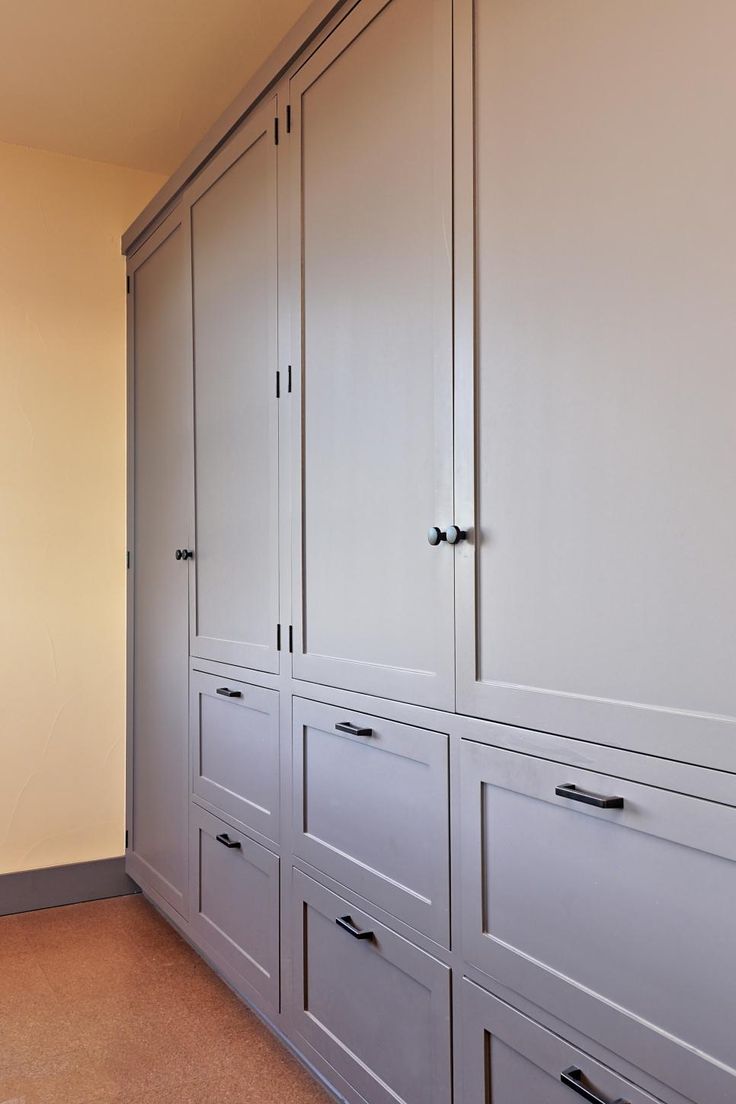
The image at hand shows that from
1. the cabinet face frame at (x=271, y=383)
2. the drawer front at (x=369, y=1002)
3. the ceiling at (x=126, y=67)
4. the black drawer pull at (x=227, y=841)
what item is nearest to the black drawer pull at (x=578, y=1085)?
the drawer front at (x=369, y=1002)

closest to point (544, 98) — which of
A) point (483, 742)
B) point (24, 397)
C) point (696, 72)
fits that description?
point (696, 72)

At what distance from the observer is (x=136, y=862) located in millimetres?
3004

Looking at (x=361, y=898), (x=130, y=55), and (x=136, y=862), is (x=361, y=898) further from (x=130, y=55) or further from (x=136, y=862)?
Result: (x=130, y=55)

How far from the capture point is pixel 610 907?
3.73 feet

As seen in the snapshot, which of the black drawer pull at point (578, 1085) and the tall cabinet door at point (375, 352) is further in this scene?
the tall cabinet door at point (375, 352)

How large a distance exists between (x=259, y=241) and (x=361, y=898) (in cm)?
148

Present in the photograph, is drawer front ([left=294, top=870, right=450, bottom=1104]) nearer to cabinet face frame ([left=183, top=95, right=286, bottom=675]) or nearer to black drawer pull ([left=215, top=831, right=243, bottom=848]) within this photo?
black drawer pull ([left=215, top=831, right=243, bottom=848])

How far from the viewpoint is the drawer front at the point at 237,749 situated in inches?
82.6

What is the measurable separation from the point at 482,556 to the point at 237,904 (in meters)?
1.34

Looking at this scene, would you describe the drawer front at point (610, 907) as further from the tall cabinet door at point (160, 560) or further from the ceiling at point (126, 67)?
the ceiling at point (126, 67)

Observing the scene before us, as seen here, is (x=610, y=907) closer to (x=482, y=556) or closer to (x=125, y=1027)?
(x=482, y=556)

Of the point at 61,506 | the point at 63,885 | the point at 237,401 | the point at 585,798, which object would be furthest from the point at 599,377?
the point at 63,885

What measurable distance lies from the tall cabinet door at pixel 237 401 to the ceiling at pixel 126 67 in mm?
344

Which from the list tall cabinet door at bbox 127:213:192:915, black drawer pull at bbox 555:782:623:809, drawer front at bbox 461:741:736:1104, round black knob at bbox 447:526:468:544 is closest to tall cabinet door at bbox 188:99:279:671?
tall cabinet door at bbox 127:213:192:915
